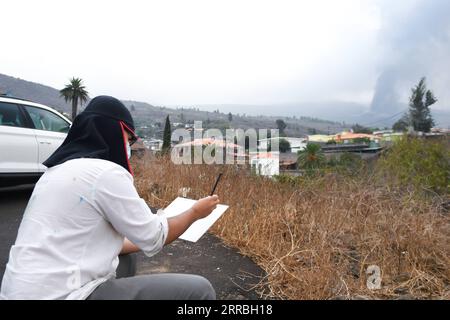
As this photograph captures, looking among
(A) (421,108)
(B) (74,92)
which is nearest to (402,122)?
(A) (421,108)

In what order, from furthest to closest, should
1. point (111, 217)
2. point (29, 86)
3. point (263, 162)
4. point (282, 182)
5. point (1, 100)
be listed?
point (29, 86), point (263, 162), point (282, 182), point (1, 100), point (111, 217)

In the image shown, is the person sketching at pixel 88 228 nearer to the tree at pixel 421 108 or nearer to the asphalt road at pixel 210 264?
the asphalt road at pixel 210 264

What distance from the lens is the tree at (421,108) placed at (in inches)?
2651

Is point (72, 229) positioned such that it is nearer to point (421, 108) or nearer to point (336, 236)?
point (336, 236)

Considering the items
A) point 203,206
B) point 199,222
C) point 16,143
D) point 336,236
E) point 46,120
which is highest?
point 46,120

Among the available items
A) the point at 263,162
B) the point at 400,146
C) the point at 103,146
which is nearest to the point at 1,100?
the point at 263,162

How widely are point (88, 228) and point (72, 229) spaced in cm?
6

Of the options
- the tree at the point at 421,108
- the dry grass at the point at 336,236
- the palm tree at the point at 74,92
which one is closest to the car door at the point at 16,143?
the dry grass at the point at 336,236

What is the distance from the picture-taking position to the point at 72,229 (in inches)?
54.1

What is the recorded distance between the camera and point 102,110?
158cm

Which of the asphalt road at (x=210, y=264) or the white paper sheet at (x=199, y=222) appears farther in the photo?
the asphalt road at (x=210, y=264)

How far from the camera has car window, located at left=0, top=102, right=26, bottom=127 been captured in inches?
206

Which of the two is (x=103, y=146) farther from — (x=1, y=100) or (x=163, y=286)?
(x=1, y=100)

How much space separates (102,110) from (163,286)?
773 millimetres
